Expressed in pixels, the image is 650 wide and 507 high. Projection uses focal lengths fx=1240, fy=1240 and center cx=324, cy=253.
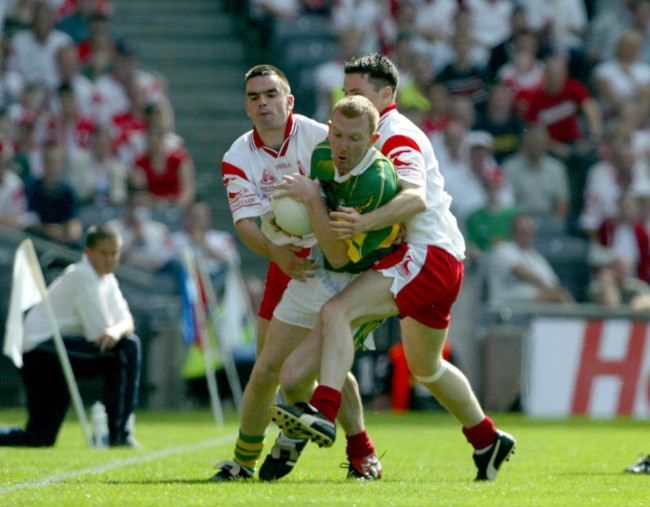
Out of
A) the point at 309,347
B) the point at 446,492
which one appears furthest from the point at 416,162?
the point at 446,492

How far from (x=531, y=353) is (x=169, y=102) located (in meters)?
7.38

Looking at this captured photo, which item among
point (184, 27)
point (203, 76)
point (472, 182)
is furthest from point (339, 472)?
point (184, 27)

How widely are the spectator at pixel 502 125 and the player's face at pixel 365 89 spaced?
34.5 ft

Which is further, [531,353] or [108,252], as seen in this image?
[531,353]

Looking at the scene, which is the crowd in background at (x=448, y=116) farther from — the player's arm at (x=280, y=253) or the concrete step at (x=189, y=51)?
the player's arm at (x=280, y=253)

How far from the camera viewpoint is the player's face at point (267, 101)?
20.7 feet

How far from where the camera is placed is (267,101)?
20.7ft

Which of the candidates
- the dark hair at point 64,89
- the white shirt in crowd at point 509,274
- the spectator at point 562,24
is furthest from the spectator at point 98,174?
the spectator at point 562,24

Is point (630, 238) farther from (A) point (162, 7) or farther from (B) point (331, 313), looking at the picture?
(B) point (331, 313)

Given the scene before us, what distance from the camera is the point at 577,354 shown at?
13859mm

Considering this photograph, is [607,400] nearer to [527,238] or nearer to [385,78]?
[527,238]

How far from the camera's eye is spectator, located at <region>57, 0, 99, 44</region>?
1734 centimetres

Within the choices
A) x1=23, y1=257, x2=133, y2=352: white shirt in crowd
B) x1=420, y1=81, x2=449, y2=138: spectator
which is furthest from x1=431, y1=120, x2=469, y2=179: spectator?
x1=23, y1=257, x2=133, y2=352: white shirt in crowd

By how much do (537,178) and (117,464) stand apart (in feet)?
32.3
